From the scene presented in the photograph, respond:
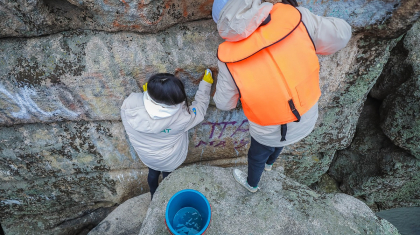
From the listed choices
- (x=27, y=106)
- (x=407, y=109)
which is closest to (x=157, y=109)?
(x=27, y=106)

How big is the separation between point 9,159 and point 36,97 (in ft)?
4.11

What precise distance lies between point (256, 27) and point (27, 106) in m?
2.58

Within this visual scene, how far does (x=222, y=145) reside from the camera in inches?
133

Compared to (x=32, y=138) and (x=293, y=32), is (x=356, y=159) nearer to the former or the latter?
(x=293, y=32)

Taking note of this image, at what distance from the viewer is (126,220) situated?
3217 millimetres

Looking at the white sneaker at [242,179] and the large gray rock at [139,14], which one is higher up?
the large gray rock at [139,14]

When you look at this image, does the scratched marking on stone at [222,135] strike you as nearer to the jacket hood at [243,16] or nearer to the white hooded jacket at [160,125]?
the white hooded jacket at [160,125]

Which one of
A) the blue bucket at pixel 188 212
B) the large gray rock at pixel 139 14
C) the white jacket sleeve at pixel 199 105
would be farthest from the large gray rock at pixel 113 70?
the blue bucket at pixel 188 212

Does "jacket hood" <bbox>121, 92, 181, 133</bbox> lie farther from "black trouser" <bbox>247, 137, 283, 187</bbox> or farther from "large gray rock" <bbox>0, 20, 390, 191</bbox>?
"black trouser" <bbox>247, 137, 283, 187</bbox>

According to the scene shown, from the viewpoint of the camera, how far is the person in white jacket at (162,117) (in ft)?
6.63

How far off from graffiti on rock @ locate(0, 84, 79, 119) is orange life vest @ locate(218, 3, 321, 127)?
2036mm

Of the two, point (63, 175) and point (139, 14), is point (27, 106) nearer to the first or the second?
point (63, 175)

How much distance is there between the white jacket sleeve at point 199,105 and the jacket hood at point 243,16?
2.91 ft

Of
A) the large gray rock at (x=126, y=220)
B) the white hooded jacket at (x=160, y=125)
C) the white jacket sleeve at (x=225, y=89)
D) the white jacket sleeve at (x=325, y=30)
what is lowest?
the large gray rock at (x=126, y=220)
